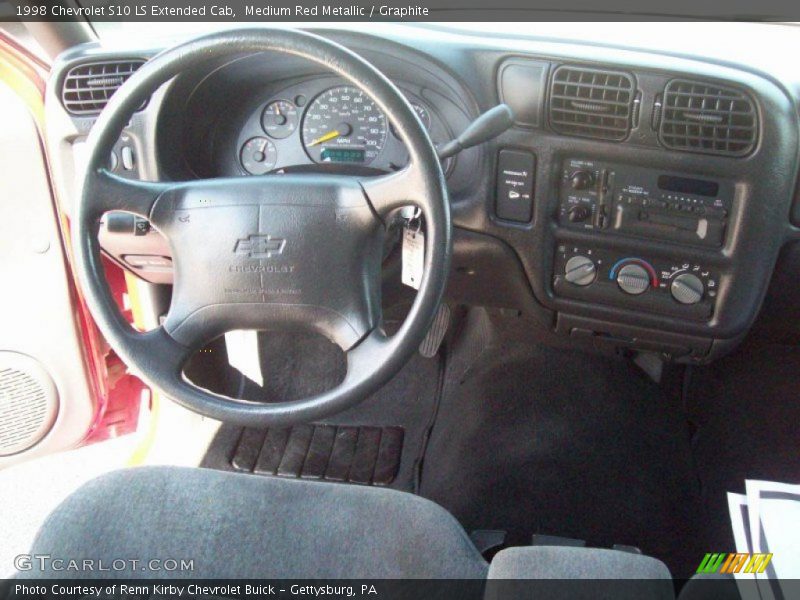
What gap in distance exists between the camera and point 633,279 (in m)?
1.40

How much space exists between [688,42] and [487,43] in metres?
0.35

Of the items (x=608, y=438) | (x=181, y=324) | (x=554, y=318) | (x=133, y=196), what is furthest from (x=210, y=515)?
(x=608, y=438)

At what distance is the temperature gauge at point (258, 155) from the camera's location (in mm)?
1520

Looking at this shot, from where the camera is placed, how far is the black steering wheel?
1.08m

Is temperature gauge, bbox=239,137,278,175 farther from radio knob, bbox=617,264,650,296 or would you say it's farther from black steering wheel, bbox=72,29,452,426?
radio knob, bbox=617,264,650,296

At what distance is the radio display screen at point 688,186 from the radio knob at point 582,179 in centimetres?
12

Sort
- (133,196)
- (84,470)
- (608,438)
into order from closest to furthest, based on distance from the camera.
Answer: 1. (133,196)
2. (608,438)
3. (84,470)

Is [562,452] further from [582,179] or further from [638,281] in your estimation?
[582,179]

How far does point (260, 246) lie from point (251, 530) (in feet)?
1.37

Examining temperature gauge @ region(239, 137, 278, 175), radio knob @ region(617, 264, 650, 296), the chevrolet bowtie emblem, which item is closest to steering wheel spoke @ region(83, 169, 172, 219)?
the chevrolet bowtie emblem

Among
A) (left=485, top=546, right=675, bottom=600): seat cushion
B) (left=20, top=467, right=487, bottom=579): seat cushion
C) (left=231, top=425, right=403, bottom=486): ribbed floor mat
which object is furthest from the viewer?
(left=231, top=425, right=403, bottom=486): ribbed floor mat

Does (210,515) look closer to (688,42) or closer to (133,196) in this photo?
(133,196)

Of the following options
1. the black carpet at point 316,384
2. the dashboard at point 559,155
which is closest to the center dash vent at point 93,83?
the dashboard at point 559,155

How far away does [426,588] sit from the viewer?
3.24 feet
